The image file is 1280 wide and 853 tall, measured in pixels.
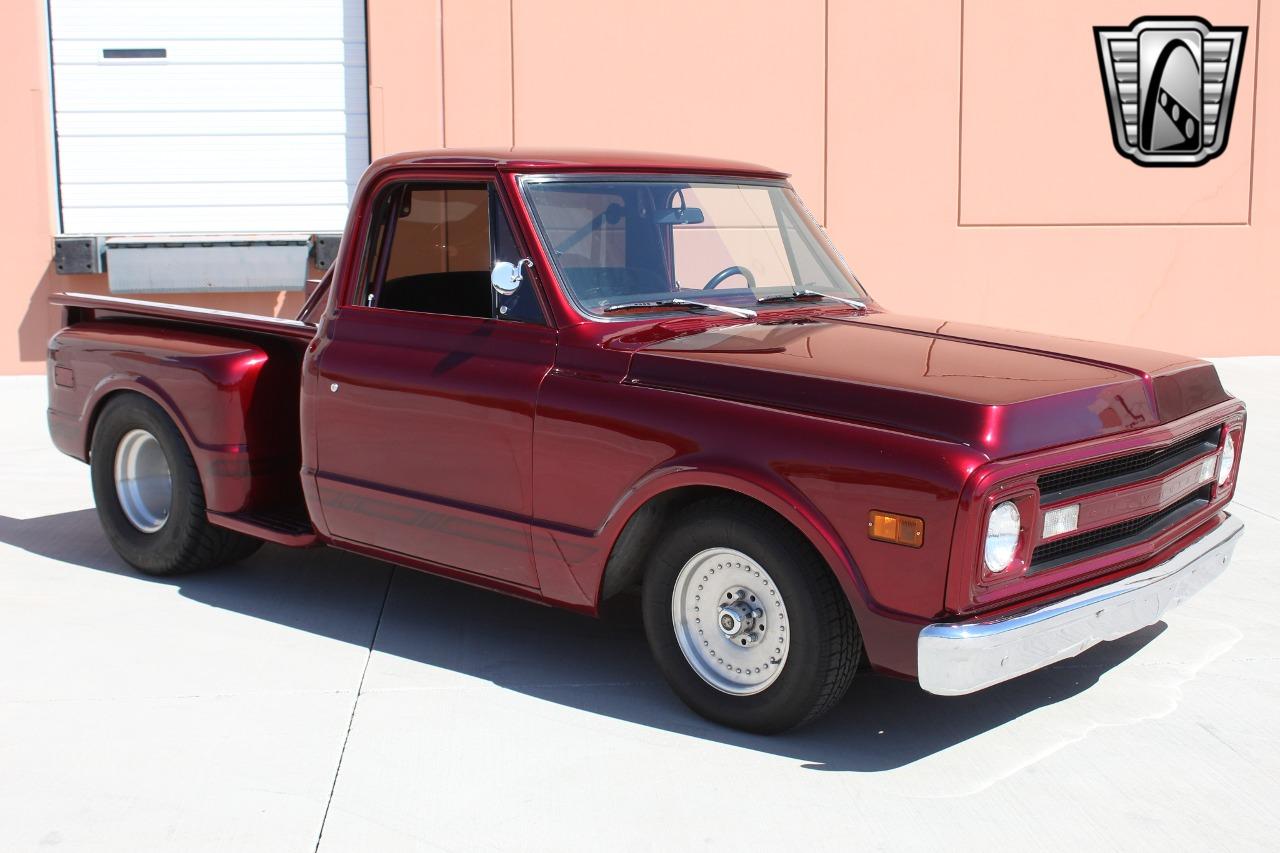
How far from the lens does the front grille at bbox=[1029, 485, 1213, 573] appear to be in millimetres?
4066

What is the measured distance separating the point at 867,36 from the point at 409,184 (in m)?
8.07

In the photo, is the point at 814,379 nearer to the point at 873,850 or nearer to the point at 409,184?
the point at 873,850

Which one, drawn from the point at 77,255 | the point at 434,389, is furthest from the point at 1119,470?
the point at 77,255

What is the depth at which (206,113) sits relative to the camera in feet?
39.7

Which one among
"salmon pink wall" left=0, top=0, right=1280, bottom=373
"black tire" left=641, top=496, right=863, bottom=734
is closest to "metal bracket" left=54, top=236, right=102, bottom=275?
"salmon pink wall" left=0, top=0, right=1280, bottom=373

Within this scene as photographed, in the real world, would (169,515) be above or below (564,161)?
below

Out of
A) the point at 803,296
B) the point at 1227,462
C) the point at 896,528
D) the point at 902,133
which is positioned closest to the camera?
the point at 896,528

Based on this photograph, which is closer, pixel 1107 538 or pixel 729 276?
pixel 1107 538

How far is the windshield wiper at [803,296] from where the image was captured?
5.16 meters

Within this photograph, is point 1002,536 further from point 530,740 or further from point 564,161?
point 564,161

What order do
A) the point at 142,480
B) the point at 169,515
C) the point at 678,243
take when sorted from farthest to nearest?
the point at 142,480 → the point at 169,515 → the point at 678,243

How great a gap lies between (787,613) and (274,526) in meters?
2.34

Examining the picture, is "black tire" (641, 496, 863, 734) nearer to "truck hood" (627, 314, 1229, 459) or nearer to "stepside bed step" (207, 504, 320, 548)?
"truck hood" (627, 314, 1229, 459)

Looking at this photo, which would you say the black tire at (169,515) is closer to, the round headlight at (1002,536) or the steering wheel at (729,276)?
the steering wheel at (729,276)
